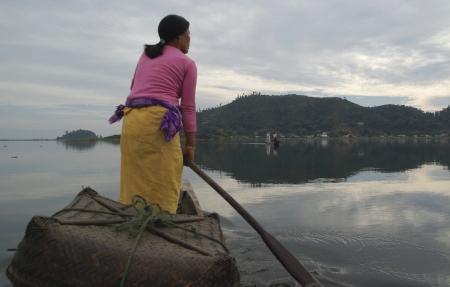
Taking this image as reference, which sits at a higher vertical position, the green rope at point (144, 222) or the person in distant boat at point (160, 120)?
the person in distant boat at point (160, 120)

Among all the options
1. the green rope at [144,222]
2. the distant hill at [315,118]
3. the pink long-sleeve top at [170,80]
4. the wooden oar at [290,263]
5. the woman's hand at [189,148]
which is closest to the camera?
the green rope at [144,222]

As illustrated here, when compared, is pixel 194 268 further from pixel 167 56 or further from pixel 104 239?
pixel 167 56

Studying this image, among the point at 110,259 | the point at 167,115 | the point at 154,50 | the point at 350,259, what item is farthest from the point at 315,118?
the point at 110,259

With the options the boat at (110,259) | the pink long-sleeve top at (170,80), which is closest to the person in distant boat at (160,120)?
the pink long-sleeve top at (170,80)

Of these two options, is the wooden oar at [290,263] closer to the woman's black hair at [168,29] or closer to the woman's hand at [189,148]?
the woman's hand at [189,148]

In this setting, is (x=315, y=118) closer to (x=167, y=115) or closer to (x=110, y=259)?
(x=167, y=115)

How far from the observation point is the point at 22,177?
45.9ft

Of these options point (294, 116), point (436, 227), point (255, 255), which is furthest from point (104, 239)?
point (294, 116)

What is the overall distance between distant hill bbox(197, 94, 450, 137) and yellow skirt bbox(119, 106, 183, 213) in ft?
356

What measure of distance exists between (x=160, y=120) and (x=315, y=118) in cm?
13494

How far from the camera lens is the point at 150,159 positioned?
11.0 feet

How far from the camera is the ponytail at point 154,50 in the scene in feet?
12.0

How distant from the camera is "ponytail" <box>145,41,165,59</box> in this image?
3643 mm

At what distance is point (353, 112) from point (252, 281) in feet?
460
